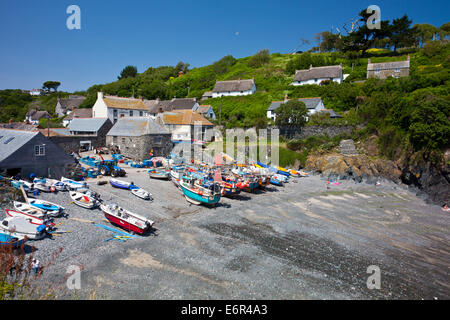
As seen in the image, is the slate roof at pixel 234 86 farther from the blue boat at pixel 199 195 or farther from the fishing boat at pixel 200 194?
the blue boat at pixel 199 195

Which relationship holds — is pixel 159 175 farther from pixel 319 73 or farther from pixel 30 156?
pixel 319 73

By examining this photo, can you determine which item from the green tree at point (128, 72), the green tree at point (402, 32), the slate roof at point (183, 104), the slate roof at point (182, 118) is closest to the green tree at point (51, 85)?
the green tree at point (128, 72)

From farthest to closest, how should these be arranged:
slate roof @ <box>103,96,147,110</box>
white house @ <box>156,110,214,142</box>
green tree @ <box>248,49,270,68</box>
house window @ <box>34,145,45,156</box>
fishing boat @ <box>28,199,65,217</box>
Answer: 1. green tree @ <box>248,49,270,68</box>
2. slate roof @ <box>103,96,147,110</box>
3. white house @ <box>156,110,214,142</box>
4. house window @ <box>34,145,45,156</box>
5. fishing boat @ <box>28,199,65,217</box>

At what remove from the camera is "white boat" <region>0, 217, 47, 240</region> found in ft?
43.9

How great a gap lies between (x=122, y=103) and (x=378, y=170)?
44.7 m

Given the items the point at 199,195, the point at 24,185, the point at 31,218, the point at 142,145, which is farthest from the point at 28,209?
the point at 142,145

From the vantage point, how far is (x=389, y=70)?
174 feet

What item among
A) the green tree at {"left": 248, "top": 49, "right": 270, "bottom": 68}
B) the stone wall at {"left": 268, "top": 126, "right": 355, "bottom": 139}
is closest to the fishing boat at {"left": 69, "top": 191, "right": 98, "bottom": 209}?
the stone wall at {"left": 268, "top": 126, "right": 355, "bottom": 139}

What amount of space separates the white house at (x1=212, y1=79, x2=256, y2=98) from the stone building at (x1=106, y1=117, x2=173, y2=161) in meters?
32.1

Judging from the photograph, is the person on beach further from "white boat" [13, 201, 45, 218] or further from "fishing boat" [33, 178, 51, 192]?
"fishing boat" [33, 178, 51, 192]

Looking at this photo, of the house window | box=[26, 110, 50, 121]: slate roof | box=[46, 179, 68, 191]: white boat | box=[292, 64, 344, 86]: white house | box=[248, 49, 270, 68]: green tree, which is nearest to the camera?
box=[46, 179, 68, 191]: white boat

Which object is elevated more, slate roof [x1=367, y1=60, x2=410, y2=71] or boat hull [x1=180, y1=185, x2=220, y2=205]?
slate roof [x1=367, y1=60, x2=410, y2=71]

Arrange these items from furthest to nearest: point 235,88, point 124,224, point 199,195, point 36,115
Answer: point 235,88
point 36,115
point 199,195
point 124,224

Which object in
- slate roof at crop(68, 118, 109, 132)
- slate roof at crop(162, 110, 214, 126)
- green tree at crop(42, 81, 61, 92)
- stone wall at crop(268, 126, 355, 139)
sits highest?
green tree at crop(42, 81, 61, 92)
